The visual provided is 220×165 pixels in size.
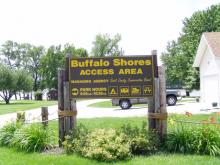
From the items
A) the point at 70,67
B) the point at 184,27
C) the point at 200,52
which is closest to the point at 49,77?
the point at 184,27

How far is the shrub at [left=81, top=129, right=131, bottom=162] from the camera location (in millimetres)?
8641

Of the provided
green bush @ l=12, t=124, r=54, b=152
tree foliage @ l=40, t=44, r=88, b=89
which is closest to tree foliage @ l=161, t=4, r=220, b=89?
green bush @ l=12, t=124, r=54, b=152

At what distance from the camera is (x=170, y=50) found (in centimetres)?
8331

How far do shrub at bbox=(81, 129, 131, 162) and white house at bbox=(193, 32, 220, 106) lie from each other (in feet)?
60.2

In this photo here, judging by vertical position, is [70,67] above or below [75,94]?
above

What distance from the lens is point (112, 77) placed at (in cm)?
1076

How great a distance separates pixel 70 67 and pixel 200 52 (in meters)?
21.4

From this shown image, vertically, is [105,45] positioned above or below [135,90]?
above

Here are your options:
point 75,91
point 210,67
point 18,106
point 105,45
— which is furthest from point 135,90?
point 105,45

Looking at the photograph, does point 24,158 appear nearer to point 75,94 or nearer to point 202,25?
point 75,94

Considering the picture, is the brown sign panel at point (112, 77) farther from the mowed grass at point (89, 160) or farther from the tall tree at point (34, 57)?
the tall tree at point (34, 57)

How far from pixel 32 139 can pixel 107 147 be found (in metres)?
2.32

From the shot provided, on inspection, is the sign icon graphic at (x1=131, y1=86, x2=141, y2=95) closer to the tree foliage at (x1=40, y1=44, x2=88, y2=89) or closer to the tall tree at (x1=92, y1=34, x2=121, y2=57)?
the tall tree at (x1=92, y1=34, x2=121, y2=57)

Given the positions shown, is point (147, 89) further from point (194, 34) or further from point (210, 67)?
point (194, 34)
